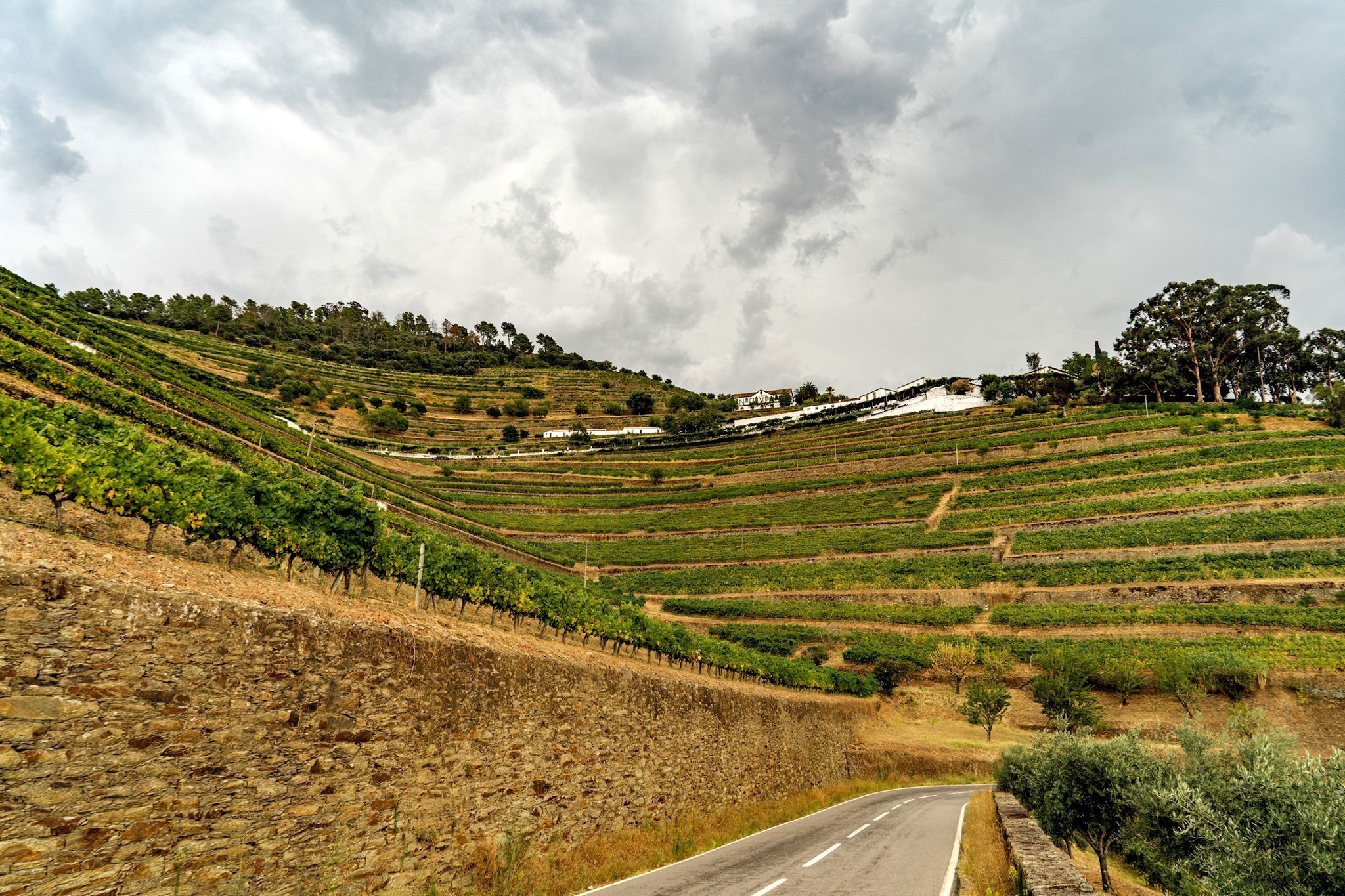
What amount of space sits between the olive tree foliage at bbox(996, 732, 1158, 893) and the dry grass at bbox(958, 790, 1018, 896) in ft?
4.38

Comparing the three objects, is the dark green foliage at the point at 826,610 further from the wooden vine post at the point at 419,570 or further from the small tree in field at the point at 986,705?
the wooden vine post at the point at 419,570

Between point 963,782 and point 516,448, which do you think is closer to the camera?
point 963,782

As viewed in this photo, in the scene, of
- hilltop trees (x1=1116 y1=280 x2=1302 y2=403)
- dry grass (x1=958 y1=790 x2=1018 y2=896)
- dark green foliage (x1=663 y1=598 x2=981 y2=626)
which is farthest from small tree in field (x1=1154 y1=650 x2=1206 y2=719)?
hilltop trees (x1=1116 y1=280 x2=1302 y2=403)

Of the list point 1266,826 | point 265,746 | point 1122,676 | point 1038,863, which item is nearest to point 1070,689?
point 1122,676

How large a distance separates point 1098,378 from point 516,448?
104795 millimetres

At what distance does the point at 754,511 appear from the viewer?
78.0 m

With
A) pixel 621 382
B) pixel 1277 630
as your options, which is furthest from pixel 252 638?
pixel 621 382

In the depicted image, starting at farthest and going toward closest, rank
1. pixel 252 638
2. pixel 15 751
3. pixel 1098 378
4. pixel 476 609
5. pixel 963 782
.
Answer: pixel 1098 378 < pixel 963 782 < pixel 476 609 < pixel 252 638 < pixel 15 751

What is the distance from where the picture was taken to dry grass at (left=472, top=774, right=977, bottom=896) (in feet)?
32.3

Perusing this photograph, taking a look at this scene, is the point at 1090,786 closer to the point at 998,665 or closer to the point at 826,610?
the point at 998,665

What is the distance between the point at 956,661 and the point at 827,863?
37.0 metres

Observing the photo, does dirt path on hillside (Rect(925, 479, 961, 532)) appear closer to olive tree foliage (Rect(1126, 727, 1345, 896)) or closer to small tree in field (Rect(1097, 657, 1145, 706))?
small tree in field (Rect(1097, 657, 1145, 706))

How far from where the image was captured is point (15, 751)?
5.02 m

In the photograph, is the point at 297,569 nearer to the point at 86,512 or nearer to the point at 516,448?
the point at 86,512
